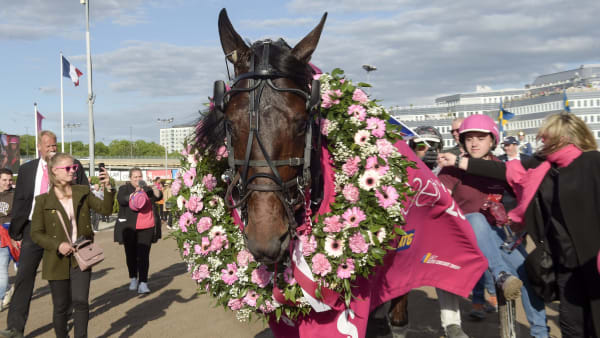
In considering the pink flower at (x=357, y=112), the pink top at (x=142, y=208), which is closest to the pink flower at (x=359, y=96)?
the pink flower at (x=357, y=112)

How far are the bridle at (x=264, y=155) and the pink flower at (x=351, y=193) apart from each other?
60cm

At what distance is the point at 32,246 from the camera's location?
5.66m

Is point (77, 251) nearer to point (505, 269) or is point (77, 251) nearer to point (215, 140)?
point (215, 140)

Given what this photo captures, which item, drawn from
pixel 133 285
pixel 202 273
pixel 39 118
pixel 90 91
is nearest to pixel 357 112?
pixel 202 273

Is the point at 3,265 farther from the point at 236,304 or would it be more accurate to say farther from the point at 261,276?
the point at 261,276

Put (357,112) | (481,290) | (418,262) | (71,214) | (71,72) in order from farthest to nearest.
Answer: (71,72)
(481,290)
(71,214)
(418,262)
(357,112)

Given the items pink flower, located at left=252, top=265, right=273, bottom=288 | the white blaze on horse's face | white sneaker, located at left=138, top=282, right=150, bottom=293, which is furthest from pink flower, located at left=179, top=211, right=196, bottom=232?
white sneaker, located at left=138, top=282, right=150, bottom=293

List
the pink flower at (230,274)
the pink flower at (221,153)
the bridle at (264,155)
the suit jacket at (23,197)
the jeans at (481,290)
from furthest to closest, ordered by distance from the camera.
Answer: the jeans at (481,290)
the suit jacket at (23,197)
the pink flower at (230,274)
the pink flower at (221,153)
the bridle at (264,155)

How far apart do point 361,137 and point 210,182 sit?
119cm

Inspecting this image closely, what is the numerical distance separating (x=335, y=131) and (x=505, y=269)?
2.48 metres

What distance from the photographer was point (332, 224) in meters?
3.17

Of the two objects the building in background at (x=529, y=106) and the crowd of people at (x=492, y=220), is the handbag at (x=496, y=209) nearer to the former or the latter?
the crowd of people at (x=492, y=220)

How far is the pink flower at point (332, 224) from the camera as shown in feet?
10.4

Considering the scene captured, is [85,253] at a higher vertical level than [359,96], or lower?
lower
